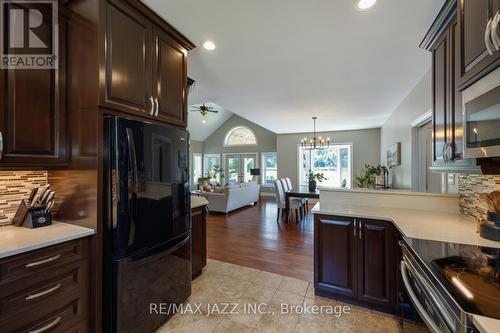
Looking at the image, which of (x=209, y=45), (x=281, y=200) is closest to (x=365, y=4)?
(x=209, y=45)

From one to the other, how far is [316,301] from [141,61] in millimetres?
2619

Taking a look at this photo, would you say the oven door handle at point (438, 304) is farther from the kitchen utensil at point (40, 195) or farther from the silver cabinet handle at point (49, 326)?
the kitchen utensil at point (40, 195)

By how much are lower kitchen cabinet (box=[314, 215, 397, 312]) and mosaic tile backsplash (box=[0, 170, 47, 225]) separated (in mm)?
2419

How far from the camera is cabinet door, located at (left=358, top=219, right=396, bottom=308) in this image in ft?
6.03

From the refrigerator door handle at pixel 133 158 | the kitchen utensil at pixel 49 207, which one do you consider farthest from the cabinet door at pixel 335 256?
the kitchen utensil at pixel 49 207

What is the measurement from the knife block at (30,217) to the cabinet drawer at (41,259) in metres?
0.40

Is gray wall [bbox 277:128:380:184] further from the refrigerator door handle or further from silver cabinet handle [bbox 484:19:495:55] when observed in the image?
the refrigerator door handle

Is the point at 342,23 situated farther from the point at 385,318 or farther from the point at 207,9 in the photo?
the point at 385,318

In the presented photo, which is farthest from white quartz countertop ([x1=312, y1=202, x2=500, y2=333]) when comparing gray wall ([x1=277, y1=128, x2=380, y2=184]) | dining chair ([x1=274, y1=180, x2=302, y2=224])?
gray wall ([x1=277, y1=128, x2=380, y2=184])

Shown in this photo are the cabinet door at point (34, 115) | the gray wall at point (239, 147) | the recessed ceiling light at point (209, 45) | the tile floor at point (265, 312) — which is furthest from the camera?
the gray wall at point (239, 147)

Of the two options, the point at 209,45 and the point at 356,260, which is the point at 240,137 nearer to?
the point at 209,45

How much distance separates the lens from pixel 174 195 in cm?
180

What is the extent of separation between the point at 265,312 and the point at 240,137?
338 inches

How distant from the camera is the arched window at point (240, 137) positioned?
32.2 ft
